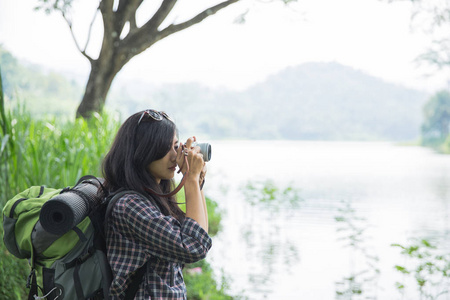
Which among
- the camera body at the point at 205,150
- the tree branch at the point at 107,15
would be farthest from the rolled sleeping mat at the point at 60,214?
the tree branch at the point at 107,15

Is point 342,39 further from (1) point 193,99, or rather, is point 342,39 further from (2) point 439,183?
(2) point 439,183

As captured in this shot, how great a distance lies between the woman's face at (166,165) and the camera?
1.03m

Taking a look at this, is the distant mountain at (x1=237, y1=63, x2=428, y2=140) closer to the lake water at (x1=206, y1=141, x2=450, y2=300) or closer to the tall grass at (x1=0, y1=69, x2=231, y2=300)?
the lake water at (x1=206, y1=141, x2=450, y2=300)

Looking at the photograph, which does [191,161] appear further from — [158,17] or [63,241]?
[158,17]

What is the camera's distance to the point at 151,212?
0.95 m

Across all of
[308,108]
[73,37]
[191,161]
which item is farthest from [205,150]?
[308,108]

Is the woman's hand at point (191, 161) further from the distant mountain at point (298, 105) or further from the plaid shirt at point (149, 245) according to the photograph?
the distant mountain at point (298, 105)

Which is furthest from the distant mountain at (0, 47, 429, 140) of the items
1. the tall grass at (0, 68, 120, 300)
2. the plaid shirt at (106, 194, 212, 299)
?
the plaid shirt at (106, 194, 212, 299)

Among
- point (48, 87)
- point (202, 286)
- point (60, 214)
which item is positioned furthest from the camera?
point (48, 87)

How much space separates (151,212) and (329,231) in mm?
4253

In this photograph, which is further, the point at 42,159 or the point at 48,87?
the point at 48,87

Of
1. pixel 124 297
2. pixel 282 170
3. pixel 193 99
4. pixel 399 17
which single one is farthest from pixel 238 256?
pixel 399 17

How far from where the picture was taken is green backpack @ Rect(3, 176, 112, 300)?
34.5 inches

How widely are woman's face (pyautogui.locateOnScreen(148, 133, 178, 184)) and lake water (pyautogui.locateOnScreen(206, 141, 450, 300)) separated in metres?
1.97
